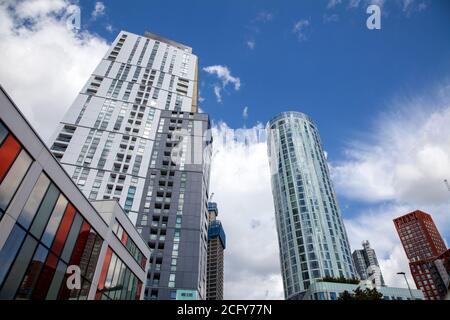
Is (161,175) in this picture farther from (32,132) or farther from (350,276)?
(32,132)

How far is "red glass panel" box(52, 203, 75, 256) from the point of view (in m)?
19.6

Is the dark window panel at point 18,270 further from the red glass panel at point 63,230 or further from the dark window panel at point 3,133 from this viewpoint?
the dark window panel at point 3,133

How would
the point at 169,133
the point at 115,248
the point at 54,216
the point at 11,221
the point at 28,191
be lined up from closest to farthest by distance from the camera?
Result: the point at 11,221 → the point at 28,191 → the point at 54,216 → the point at 115,248 → the point at 169,133

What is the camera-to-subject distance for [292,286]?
3688 inches

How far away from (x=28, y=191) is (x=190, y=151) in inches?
3551

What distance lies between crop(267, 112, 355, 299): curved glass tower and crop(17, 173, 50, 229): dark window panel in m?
85.7

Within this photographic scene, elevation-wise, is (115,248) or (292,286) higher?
(292,286)

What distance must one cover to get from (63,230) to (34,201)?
356 centimetres

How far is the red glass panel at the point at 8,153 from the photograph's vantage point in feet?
50.6

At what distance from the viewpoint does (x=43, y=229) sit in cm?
1848

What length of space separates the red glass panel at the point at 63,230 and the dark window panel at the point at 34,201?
2749 mm

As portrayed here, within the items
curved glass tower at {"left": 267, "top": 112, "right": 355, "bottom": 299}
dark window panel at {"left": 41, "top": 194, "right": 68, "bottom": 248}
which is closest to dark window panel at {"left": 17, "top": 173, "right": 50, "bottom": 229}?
dark window panel at {"left": 41, "top": 194, "right": 68, "bottom": 248}

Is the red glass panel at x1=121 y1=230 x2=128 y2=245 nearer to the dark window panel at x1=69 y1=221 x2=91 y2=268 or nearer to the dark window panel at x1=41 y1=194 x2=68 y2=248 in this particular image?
the dark window panel at x1=69 y1=221 x2=91 y2=268

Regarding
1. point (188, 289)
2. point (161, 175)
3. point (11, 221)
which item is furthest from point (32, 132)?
point (161, 175)
